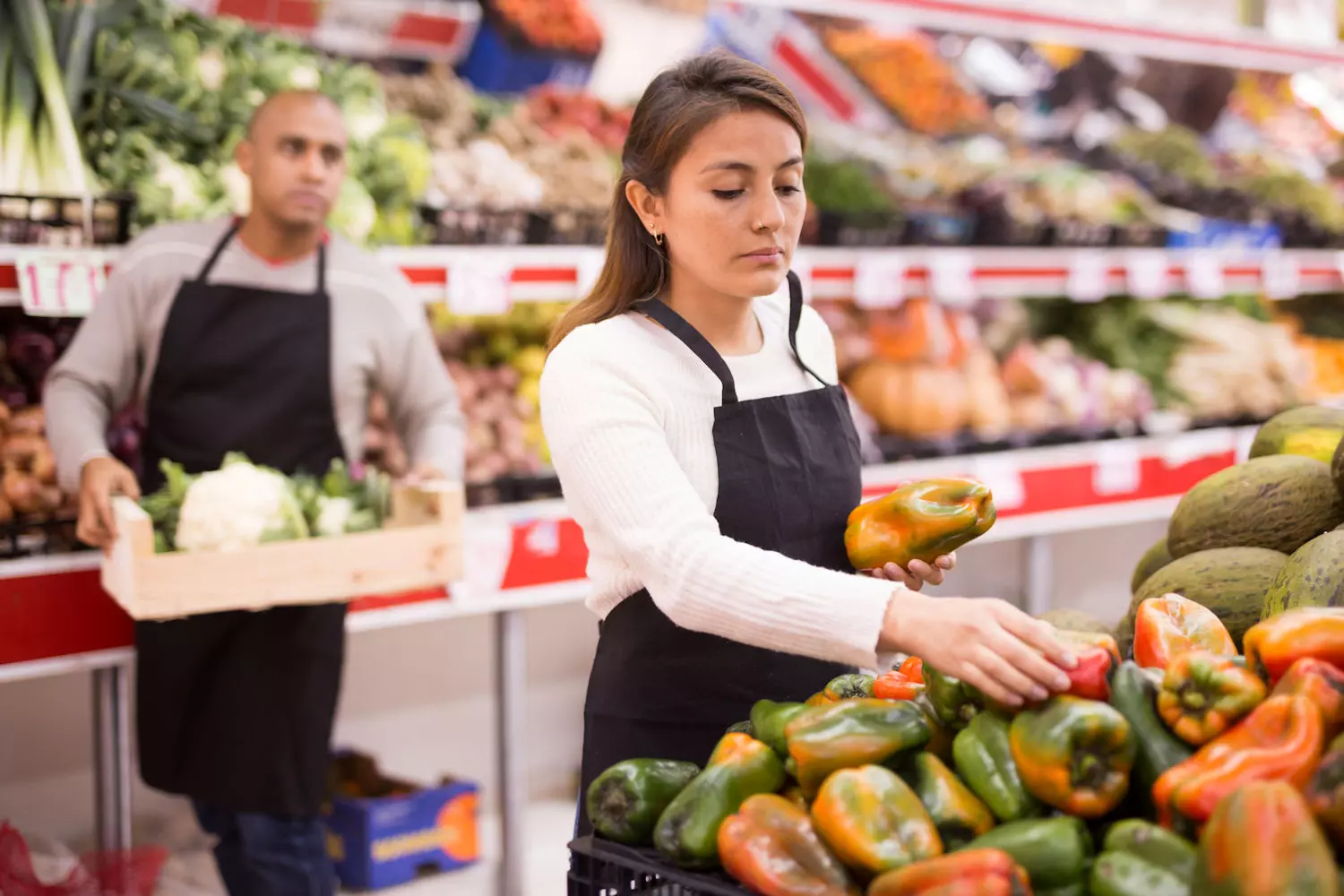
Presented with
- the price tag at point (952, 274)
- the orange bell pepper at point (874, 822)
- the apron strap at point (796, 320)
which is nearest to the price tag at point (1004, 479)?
the price tag at point (952, 274)

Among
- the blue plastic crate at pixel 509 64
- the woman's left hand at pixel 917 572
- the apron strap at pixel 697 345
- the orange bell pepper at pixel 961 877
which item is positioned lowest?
the orange bell pepper at pixel 961 877

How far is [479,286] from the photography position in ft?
11.5

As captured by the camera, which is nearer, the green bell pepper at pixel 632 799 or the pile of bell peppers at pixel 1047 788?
the pile of bell peppers at pixel 1047 788

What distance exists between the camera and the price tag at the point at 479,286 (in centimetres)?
347

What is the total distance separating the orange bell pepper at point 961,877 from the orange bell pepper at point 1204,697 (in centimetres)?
23

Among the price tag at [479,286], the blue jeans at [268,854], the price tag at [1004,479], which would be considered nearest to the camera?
the blue jeans at [268,854]

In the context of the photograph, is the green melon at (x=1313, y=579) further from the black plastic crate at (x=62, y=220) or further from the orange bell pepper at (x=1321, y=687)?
the black plastic crate at (x=62, y=220)

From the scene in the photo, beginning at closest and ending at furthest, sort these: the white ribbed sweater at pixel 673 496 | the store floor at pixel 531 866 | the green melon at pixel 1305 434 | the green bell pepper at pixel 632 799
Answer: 1. the green bell pepper at pixel 632 799
2. the white ribbed sweater at pixel 673 496
3. the green melon at pixel 1305 434
4. the store floor at pixel 531 866

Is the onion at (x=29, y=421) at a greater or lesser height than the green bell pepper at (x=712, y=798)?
greater

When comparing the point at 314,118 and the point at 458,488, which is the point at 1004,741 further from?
the point at 314,118

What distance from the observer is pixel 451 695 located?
4461 mm

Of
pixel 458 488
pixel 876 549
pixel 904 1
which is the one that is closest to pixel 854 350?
pixel 904 1

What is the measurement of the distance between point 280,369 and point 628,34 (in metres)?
2.34

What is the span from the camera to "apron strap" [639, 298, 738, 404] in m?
1.88
